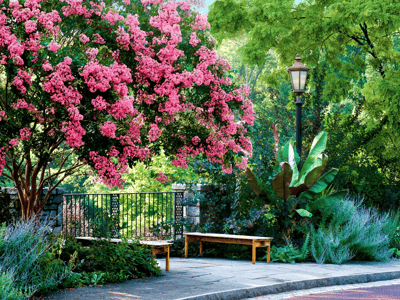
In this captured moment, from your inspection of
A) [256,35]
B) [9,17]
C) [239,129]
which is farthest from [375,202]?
[9,17]

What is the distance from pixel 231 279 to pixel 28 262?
3.15 meters

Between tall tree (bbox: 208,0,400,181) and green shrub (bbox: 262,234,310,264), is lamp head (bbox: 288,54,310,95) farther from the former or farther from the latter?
green shrub (bbox: 262,234,310,264)

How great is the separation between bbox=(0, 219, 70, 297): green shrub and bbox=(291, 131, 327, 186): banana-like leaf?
6.44 meters

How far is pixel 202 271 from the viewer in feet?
30.3

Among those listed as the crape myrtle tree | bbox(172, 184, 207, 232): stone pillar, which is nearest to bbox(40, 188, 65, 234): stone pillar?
the crape myrtle tree

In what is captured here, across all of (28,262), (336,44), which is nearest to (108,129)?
(28,262)

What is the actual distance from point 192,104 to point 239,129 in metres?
1.11

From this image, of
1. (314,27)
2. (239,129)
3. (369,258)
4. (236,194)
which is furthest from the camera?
(314,27)

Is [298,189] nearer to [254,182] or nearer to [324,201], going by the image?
[324,201]

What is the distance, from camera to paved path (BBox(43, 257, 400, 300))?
703cm

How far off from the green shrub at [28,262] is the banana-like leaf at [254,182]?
5570 mm

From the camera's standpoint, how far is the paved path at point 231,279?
703 cm

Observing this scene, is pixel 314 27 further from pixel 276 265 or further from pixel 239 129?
pixel 276 265

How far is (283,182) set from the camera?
38.9 ft
